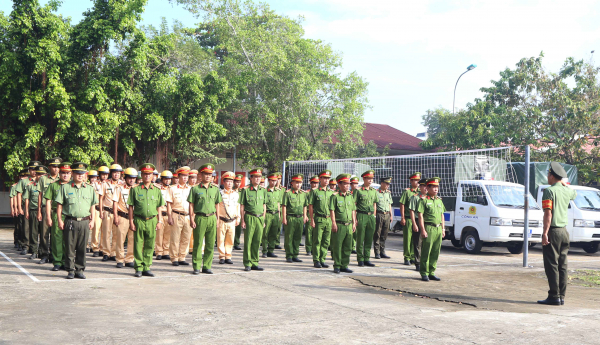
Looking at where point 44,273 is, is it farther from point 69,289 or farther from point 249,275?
point 249,275

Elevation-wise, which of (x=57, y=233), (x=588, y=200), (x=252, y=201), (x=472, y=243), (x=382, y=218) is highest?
(x=588, y=200)

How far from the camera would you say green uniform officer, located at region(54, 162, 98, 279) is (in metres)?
9.42

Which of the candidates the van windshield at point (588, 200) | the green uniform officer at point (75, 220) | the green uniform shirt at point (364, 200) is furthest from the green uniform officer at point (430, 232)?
the van windshield at point (588, 200)

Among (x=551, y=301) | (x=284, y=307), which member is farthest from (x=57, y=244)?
(x=551, y=301)

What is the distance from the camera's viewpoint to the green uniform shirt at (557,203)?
8188mm

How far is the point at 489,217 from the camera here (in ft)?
48.8

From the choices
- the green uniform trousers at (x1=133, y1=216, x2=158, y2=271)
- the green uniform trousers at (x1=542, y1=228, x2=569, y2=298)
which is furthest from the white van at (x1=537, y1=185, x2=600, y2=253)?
the green uniform trousers at (x1=133, y1=216, x2=158, y2=271)

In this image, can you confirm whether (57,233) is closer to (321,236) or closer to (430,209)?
(321,236)

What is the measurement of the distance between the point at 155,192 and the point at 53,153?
12.0 metres

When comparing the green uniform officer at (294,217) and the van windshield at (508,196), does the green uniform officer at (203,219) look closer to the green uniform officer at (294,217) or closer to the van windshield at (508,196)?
the green uniform officer at (294,217)

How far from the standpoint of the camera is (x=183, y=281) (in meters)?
9.39

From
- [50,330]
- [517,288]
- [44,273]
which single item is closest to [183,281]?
[44,273]

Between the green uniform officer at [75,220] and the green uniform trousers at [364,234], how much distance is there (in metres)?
5.38

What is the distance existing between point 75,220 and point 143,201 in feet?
3.80
